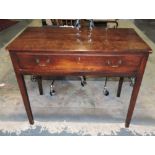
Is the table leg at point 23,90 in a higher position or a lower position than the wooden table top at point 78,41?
lower

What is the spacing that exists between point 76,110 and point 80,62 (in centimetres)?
69

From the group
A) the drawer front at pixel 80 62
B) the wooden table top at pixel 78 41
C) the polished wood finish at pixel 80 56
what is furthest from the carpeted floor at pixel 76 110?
the wooden table top at pixel 78 41

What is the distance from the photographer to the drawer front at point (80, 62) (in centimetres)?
125

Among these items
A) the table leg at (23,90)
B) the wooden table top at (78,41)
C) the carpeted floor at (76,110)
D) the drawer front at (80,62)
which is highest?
the wooden table top at (78,41)

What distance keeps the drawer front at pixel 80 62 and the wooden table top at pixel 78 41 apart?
0.05 meters

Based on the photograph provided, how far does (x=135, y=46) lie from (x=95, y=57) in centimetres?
29

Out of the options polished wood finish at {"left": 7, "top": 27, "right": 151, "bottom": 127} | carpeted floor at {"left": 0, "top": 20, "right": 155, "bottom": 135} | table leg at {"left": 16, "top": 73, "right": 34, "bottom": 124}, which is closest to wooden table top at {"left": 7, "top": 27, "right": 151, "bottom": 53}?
polished wood finish at {"left": 7, "top": 27, "right": 151, "bottom": 127}

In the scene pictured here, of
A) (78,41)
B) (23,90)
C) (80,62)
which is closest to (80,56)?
(80,62)

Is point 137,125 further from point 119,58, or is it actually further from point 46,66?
point 46,66

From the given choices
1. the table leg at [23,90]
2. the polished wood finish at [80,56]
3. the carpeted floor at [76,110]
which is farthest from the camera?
the carpeted floor at [76,110]

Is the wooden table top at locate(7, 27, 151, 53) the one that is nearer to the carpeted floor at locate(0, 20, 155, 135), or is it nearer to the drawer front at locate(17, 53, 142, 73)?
the drawer front at locate(17, 53, 142, 73)

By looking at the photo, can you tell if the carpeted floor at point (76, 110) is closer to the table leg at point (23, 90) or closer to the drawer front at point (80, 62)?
the table leg at point (23, 90)
